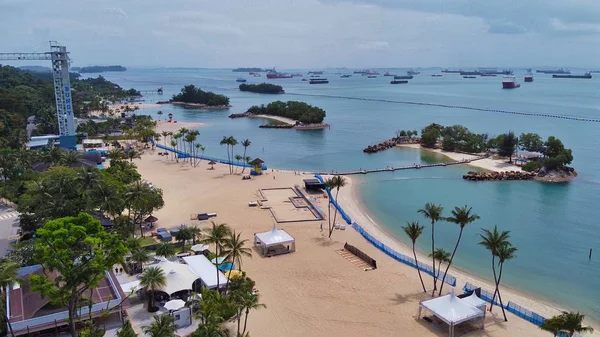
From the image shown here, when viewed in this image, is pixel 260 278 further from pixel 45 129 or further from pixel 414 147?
pixel 45 129

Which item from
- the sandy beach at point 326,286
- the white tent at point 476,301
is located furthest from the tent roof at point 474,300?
the sandy beach at point 326,286

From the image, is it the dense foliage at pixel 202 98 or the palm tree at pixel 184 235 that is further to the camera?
the dense foliage at pixel 202 98

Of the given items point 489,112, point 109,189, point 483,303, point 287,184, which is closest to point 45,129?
point 287,184

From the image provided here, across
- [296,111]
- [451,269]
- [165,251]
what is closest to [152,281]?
[165,251]

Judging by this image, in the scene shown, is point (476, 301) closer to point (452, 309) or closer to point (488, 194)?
point (452, 309)

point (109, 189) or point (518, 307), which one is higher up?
point (109, 189)

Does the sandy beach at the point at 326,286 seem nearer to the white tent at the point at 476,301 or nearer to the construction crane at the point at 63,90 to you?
the white tent at the point at 476,301

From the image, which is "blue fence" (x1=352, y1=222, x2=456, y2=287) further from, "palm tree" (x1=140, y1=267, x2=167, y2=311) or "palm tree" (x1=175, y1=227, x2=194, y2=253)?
"palm tree" (x1=140, y1=267, x2=167, y2=311)
